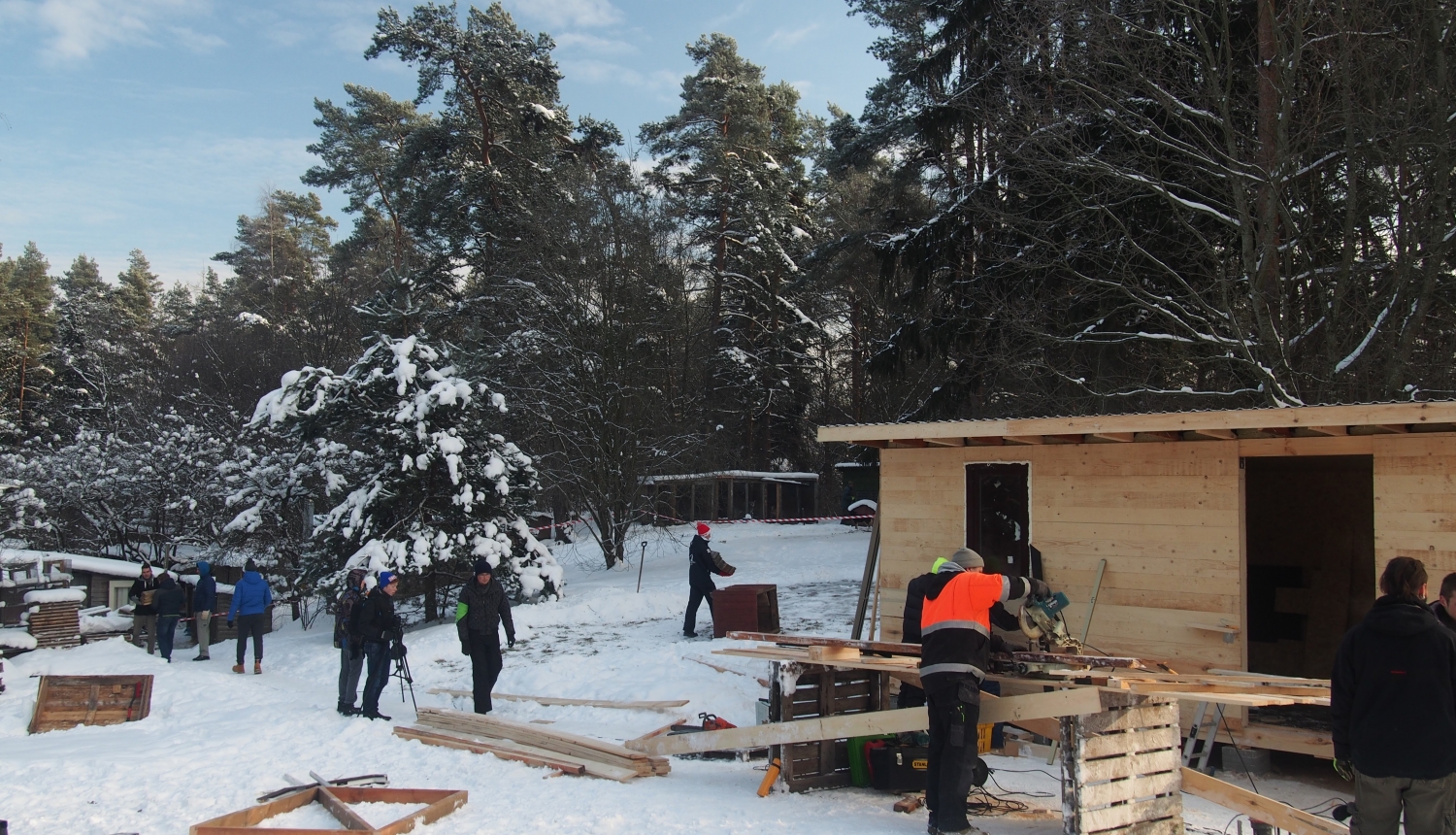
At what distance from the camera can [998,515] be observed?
401 inches

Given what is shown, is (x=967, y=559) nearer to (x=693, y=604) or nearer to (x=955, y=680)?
(x=955, y=680)

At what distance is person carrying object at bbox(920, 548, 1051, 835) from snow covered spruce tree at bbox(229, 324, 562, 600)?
11241mm

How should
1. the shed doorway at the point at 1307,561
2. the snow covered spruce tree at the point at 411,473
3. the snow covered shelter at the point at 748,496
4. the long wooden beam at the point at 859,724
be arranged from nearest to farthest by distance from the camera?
the long wooden beam at the point at 859,724 < the shed doorway at the point at 1307,561 < the snow covered spruce tree at the point at 411,473 < the snow covered shelter at the point at 748,496

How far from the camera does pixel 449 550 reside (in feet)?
52.2

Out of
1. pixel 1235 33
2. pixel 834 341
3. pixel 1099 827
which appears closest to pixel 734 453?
pixel 834 341

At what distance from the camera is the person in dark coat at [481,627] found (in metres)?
9.71

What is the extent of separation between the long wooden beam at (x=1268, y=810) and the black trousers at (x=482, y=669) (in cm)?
675

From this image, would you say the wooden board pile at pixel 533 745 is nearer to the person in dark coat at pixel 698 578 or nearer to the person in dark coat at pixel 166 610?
the person in dark coat at pixel 698 578

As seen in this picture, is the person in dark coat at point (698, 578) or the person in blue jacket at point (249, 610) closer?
the person in blue jacket at point (249, 610)

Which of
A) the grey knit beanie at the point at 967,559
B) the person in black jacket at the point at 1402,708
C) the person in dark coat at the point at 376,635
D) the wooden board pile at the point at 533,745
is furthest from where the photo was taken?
the person in dark coat at the point at 376,635

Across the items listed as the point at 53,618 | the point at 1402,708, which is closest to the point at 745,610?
the point at 1402,708

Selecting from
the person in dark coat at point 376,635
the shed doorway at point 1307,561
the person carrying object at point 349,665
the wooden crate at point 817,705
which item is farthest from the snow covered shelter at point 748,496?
the wooden crate at point 817,705

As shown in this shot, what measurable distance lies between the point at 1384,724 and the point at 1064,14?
1175 centimetres

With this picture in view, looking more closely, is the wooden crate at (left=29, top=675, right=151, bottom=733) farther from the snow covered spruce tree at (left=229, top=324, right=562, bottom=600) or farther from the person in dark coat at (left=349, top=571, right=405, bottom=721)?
the snow covered spruce tree at (left=229, top=324, right=562, bottom=600)
